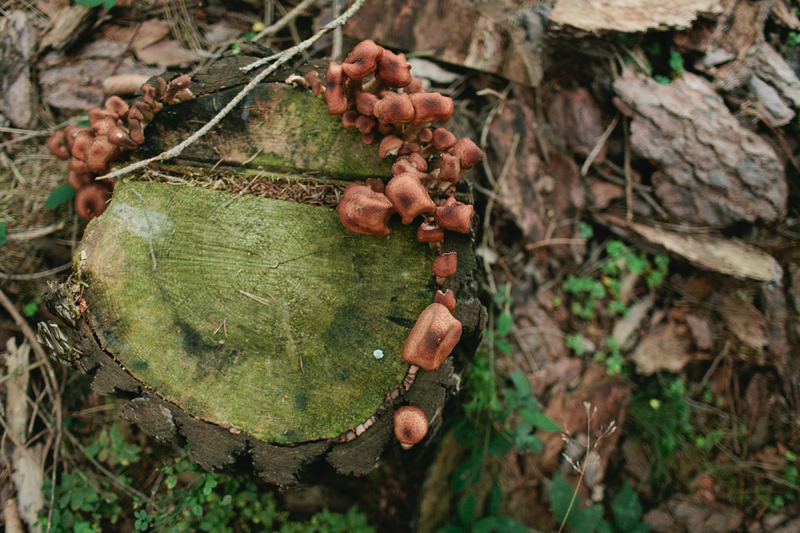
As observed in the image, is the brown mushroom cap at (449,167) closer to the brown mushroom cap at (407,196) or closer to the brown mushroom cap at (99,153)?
the brown mushroom cap at (407,196)

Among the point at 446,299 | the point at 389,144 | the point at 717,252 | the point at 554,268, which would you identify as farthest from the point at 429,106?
the point at 717,252

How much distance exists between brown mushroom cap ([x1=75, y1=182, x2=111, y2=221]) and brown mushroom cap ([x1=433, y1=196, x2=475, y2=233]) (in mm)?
2198

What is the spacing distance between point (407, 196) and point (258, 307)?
1.09 meters

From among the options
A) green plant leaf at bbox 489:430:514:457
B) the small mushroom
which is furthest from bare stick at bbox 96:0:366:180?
green plant leaf at bbox 489:430:514:457

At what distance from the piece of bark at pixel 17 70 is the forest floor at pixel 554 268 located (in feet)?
0.06

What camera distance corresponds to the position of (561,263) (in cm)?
420

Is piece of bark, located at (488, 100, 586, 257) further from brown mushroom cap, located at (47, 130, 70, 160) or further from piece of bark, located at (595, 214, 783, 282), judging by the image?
brown mushroom cap, located at (47, 130, 70, 160)

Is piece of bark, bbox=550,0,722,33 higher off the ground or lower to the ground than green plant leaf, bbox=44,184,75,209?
higher

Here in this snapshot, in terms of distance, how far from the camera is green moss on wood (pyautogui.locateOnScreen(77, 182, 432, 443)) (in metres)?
2.50

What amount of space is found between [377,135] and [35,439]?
3.41 metres

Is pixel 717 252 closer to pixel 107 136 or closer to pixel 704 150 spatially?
pixel 704 150

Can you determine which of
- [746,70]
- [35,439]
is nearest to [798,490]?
[746,70]

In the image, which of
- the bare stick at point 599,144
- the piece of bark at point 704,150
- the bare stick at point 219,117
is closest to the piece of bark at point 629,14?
the piece of bark at point 704,150

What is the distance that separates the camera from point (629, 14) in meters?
3.58
